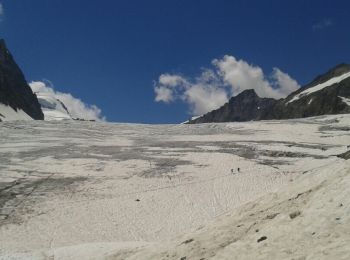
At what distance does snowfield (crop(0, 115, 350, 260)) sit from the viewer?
13.3 meters

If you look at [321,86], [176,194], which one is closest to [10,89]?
[321,86]

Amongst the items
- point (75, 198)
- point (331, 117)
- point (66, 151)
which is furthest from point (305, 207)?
point (331, 117)

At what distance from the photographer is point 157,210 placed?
23.3m

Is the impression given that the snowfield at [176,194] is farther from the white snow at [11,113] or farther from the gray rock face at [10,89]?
the gray rock face at [10,89]

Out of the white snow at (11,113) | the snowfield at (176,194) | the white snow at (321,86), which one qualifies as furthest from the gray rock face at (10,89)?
the snowfield at (176,194)

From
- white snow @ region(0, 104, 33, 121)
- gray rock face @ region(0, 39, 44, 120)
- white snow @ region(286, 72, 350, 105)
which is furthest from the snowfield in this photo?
gray rock face @ region(0, 39, 44, 120)

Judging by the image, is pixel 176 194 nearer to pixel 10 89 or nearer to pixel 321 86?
pixel 321 86

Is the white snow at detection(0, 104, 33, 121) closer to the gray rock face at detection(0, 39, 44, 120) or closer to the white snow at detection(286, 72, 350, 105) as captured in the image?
the gray rock face at detection(0, 39, 44, 120)

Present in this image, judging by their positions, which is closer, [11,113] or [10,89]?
[11,113]

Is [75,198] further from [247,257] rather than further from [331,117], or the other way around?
[331,117]

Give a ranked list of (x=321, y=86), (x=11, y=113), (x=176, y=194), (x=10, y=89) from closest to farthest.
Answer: (x=176, y=194), (x=321, y=86), (x=11, y=113), (x=10, y=89)

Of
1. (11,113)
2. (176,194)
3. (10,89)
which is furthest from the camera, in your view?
(10,89)

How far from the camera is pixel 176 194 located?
2566 centimetres

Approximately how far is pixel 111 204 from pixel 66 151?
14470mm
